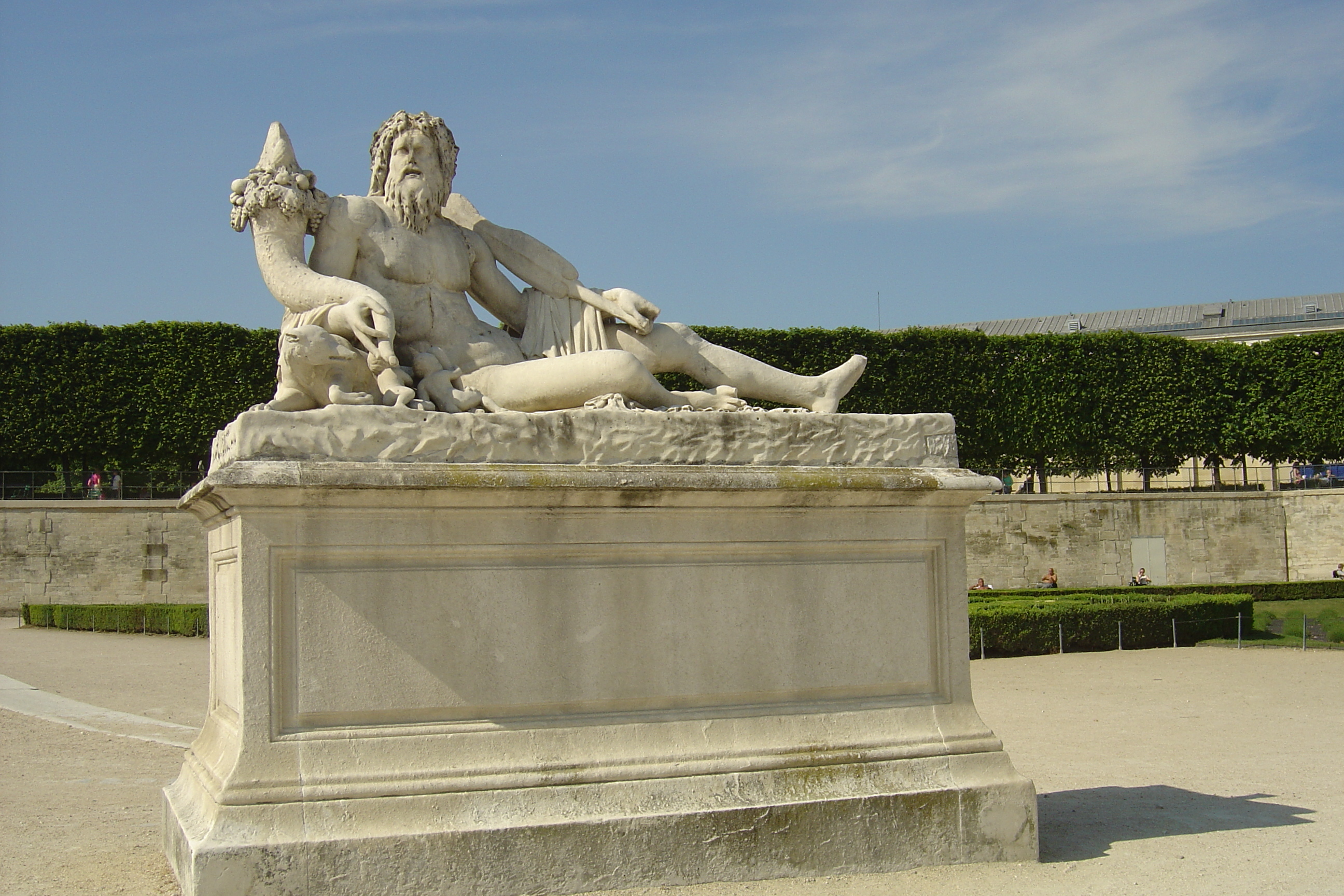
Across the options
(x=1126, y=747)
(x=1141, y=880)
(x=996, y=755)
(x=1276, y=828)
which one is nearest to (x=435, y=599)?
(x=996, y=755)

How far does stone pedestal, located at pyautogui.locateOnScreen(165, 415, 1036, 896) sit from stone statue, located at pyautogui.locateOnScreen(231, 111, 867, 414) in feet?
2.10

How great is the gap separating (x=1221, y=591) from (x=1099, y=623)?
7789mm

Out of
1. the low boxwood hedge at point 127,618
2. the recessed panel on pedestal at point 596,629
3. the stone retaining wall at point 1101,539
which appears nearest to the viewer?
the recessed panel on pedestal at point 596,629

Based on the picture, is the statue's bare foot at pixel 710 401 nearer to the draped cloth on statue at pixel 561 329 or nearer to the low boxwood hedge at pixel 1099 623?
the draped cloth on statue at pixel 561 329

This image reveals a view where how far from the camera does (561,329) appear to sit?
18.0 ft

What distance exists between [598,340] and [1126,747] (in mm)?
5378

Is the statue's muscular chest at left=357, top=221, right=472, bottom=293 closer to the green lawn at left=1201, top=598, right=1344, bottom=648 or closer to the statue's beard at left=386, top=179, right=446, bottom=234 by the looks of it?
the statue's beard at left=386, top=179, right=446, bottom=234

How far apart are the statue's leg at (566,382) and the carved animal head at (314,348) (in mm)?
665

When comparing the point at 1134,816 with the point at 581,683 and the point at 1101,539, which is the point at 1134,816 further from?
the point at 1101,539

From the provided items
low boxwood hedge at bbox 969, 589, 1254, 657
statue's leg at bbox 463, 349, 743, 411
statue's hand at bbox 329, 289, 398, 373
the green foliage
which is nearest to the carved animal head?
statue's hand at bbox 329, 289, 398, 373

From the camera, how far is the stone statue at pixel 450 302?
16.2 feet

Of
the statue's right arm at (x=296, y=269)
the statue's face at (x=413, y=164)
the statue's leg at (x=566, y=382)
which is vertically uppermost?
the statue's face at (x=413, y=164)

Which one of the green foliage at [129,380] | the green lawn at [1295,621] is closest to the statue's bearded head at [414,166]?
the green lawn at [1295,621]

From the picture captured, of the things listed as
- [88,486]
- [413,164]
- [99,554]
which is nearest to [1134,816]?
[413,164]
